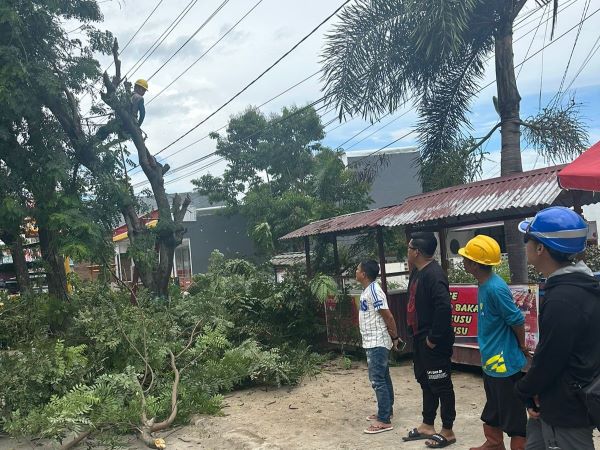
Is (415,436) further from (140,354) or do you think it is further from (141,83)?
(141,83)

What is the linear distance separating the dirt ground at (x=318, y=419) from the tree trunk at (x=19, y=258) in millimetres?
5762

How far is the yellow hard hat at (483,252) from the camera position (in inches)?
152

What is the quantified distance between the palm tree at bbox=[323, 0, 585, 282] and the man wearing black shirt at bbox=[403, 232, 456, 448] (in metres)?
3.86

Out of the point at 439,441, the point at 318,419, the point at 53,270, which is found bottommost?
the point at 318,419

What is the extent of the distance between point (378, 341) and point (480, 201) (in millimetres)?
2488

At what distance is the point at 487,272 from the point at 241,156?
24.0 metres

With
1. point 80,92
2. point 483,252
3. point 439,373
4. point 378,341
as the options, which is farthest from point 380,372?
point 80,92

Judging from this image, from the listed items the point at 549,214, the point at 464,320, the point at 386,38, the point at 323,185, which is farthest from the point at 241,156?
the point at 549,214

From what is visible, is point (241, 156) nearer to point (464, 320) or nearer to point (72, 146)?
point (72, 146)

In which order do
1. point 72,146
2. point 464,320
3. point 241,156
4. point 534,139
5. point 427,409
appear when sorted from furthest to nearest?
point 241,156 → point 72,146 → point 534,139 → point 464,320 → point 427,409

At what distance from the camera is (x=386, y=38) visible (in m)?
9.02

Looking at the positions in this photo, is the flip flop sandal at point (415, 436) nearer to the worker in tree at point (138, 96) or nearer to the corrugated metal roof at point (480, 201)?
the corrugated metal roof at point (480, 201)

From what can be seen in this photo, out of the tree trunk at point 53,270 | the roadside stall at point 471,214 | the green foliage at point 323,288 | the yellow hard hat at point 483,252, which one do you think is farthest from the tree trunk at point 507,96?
the tree trunk at point 53,270

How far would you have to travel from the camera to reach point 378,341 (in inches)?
206
